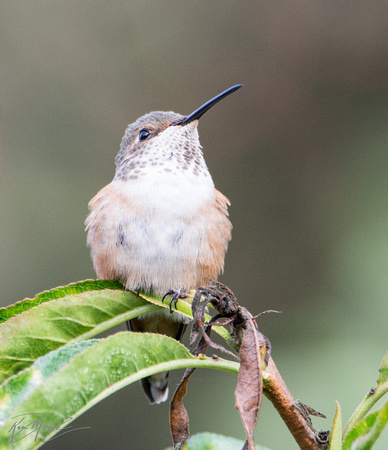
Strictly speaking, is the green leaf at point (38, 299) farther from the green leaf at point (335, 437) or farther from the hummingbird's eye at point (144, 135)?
the hummingbird's eye at point (144, 135)

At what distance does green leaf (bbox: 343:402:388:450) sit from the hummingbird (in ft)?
3.69

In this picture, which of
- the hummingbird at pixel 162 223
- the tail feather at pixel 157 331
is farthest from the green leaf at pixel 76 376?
the tail feather at pixel 157 331

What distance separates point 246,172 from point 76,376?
3898 mm

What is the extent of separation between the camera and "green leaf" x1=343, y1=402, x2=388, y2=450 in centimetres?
96

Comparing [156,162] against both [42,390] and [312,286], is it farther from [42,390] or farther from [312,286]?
[42,390]

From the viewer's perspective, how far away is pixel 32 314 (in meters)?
1.32

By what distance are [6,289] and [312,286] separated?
90.4 inches

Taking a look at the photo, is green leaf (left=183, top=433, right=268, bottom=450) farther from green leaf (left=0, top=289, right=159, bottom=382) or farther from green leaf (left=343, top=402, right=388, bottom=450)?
green leaf (left=343, top=402, right=388, bottom=450)

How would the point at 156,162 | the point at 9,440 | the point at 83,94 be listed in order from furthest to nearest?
the point at 83,94 → the point at 156,162 → the point at 9,440

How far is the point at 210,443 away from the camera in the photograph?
1.41 meters

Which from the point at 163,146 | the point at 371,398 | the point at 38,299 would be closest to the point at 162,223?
the point at 163,146

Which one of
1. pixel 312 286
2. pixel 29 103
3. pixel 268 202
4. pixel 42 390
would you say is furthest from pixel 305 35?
pixel 42 390
